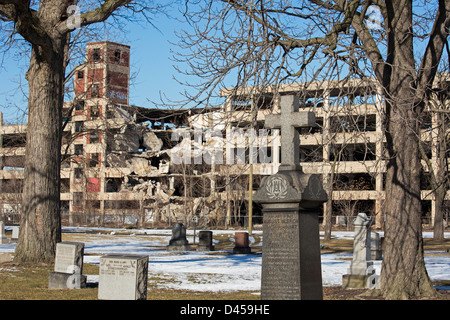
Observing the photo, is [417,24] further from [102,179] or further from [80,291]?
[102,179]

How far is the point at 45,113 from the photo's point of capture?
55.8 ft

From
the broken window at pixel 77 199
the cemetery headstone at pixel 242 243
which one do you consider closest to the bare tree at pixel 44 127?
the cemetery headstone at pixel 242 243

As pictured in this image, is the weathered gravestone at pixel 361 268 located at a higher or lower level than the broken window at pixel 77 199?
lower

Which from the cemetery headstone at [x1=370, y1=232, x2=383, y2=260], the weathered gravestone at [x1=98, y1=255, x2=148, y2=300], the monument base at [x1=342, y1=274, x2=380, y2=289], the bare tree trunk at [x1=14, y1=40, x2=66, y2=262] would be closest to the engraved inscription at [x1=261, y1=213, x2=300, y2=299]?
the weathered gravestone at [x1=98, y1=255, x2=148, y2=300]

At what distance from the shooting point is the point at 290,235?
855cm

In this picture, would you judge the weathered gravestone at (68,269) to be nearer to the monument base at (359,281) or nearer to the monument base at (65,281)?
the monument base at (65,281)

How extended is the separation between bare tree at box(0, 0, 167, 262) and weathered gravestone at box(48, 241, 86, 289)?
324 cm

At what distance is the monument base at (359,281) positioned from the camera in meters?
14.5

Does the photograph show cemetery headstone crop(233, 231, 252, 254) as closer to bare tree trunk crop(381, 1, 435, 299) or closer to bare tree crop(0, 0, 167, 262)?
bare tree crop(0, 0, 167, 262)

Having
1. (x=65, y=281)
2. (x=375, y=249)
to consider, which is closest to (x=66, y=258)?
(x=65, y=281)

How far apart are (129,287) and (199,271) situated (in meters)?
7.83

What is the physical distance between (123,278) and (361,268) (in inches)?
269

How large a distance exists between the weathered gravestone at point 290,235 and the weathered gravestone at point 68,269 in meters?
6.04

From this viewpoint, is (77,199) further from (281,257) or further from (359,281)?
(281,257)
